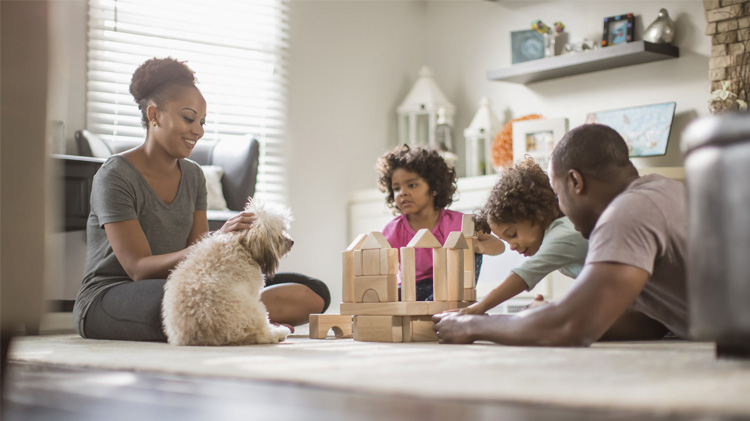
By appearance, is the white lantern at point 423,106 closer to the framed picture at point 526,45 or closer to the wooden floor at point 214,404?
the framed picture at point 526,45

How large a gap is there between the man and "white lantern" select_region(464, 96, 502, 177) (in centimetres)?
283

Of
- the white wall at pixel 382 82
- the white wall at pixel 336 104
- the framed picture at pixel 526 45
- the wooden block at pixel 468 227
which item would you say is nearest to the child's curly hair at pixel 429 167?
the wooden block at pixel 468 227

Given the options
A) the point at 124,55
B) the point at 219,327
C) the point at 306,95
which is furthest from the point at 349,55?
the point at 219,327

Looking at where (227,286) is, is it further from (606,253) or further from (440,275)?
(606,253)

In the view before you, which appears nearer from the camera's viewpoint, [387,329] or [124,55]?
[387,329]

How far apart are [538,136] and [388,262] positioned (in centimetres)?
227

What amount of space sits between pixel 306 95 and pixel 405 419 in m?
4.27

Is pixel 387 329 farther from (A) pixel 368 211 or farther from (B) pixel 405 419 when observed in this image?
(A) pixel 368 211

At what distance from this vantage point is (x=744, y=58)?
12.6 feet

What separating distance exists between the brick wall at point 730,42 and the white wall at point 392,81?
23 cm

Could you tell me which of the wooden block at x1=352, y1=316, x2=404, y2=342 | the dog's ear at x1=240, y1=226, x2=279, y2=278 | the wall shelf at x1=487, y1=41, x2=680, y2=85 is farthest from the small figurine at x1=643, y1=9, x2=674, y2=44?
the dog's ear at x1=240, y1=226, x2=279, y2=278

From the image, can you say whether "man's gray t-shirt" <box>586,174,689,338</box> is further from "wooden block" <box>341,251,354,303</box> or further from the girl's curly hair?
the girl's curly hair

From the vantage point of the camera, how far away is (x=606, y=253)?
70.0 inches

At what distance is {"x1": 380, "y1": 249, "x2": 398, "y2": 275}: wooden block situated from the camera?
2.46 metres
